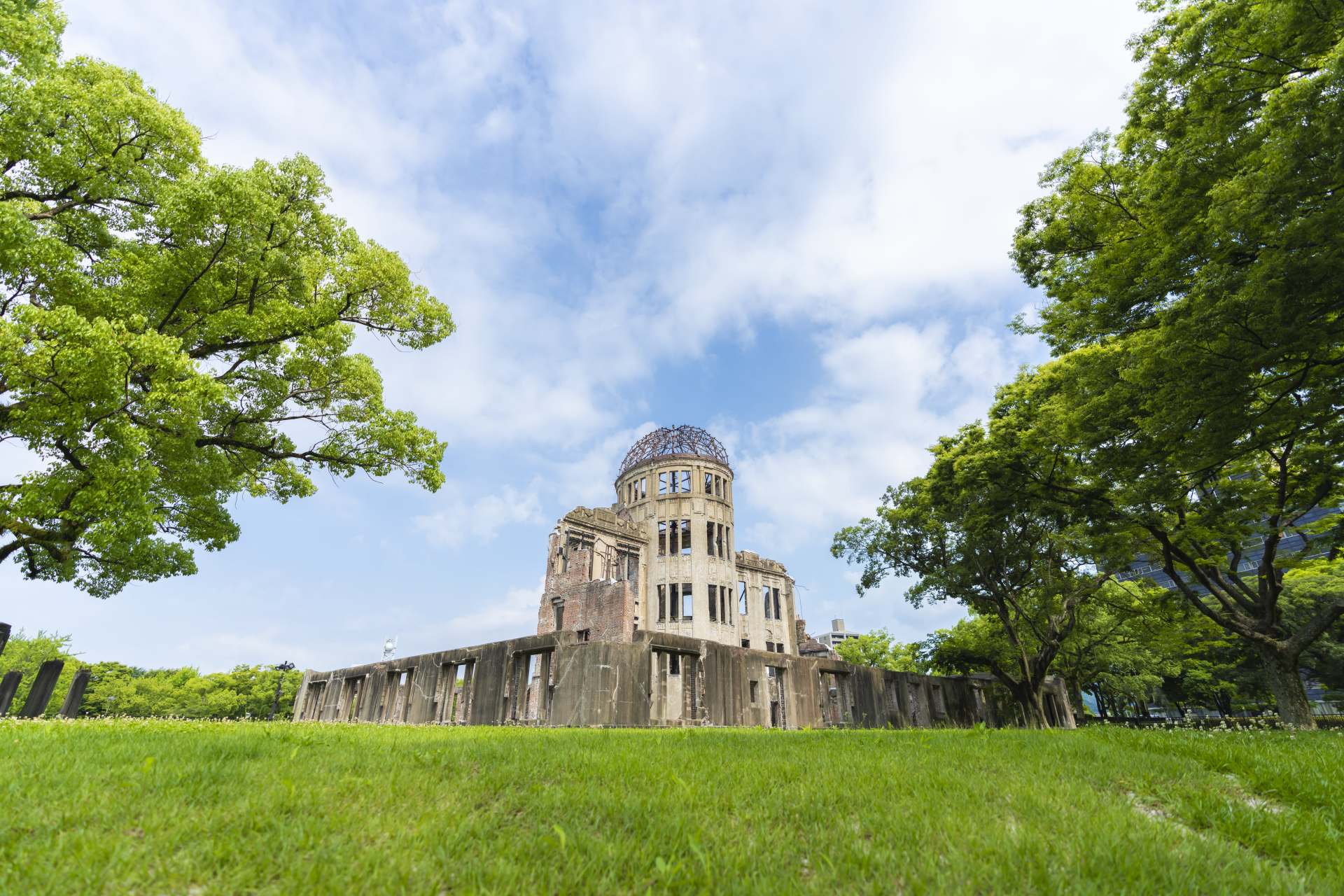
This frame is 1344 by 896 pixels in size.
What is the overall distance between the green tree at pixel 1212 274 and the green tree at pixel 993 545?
2.36 m

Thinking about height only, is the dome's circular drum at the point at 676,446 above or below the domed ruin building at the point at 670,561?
above

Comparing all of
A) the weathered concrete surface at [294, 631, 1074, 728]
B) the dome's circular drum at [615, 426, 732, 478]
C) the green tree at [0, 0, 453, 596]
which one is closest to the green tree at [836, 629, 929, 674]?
the dome's circular drum at [615, 426, 732, 478]

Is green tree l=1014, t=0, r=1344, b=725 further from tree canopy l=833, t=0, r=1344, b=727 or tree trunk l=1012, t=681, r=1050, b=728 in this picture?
tree trunk l=1012, t=681, r=1050, b=728

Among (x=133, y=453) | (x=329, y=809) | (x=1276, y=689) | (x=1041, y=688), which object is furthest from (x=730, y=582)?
(x=329, y=809)

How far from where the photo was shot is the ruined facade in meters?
12.2

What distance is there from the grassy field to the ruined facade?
6618 millimetres

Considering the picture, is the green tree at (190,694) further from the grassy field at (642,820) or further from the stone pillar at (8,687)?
the grassy field at (642,820)

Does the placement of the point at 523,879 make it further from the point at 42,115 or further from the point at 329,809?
the point at 42,115

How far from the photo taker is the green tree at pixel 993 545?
19484 mm

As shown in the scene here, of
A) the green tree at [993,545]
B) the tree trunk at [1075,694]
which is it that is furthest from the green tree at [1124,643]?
the green tree at [993,545]

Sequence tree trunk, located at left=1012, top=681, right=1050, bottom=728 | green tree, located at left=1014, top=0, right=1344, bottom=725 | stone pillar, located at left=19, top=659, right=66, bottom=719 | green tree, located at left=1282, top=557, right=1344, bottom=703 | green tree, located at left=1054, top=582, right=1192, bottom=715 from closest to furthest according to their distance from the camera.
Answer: green tree, located at left=1014, top=0, right=1344, bottom=725 → stone pillar, located at left=19, top=659, right=66, bottom=719 → tree trunk, located at left=1012, top=681, right=1050, bottom=728 → green tree, located at left=1054, top=582, right=1192, bottom=715 → green tree, located at left=1282, top=557, right=1344, bottom=703

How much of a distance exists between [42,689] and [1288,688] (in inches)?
1215

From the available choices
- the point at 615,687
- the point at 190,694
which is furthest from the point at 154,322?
Result: the point at 190,694

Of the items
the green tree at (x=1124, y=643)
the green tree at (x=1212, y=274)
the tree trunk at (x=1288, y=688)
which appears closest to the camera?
the green tree at (x=1212, y=274)
